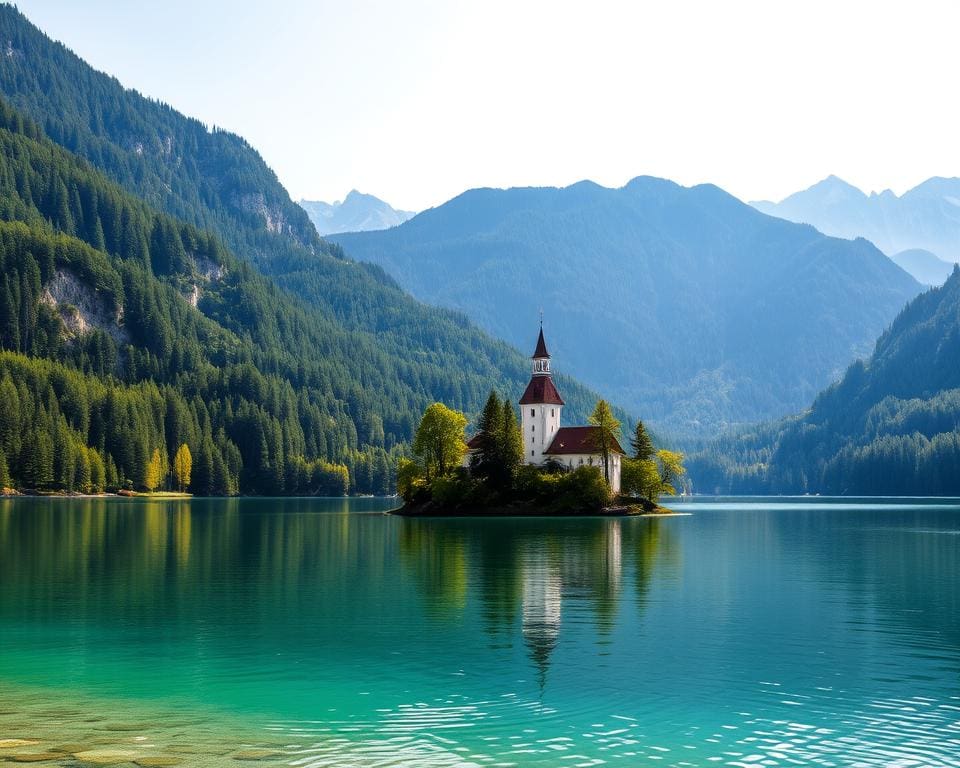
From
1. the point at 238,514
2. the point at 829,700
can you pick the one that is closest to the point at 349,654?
the point at 829,700

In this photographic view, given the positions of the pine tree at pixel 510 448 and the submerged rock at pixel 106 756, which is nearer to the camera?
the submerged rock at pixel 106 756

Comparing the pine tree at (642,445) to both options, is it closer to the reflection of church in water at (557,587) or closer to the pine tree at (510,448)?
the pine tree at (510,448)

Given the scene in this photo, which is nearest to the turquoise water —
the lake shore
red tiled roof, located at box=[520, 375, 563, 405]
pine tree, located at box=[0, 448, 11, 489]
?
the lake shore

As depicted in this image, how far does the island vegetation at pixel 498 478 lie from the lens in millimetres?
158625

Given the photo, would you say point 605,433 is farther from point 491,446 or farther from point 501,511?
point 501,511

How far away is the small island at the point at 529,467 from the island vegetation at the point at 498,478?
147 millimetres

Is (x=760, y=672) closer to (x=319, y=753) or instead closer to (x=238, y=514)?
(x=319, y=753)

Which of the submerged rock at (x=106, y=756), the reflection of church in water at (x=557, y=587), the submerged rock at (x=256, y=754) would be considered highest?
the reflection of church in water at (x=557, y=587)

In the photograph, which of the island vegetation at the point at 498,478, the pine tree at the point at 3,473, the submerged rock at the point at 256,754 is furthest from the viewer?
the pine tree at the point at 3,473

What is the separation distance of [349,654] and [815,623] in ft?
66.3

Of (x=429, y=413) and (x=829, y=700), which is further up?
(x=429, y=413)

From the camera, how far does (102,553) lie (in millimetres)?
75688

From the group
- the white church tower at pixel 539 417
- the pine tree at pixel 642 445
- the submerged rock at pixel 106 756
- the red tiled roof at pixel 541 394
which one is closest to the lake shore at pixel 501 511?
the pine tree at pixel 642 445

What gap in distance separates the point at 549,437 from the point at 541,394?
24.8 ft
